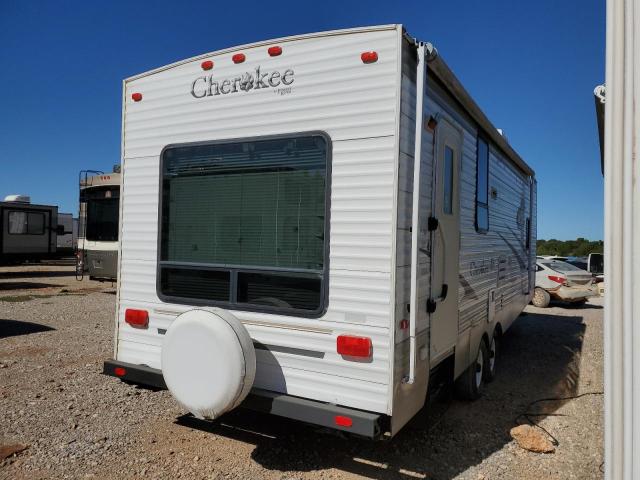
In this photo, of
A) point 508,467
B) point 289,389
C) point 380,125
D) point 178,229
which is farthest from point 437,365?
point 178,229

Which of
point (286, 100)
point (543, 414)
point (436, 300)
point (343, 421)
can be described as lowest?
point (543, 414)

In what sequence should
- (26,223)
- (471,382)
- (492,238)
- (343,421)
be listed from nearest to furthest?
(343,421), (471,382), (492,238), (26,223)

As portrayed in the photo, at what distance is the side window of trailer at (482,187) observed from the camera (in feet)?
16.3

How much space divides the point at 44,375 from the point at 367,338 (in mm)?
4295

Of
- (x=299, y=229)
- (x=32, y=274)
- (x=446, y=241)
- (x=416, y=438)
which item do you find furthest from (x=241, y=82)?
(x=32, y=274)

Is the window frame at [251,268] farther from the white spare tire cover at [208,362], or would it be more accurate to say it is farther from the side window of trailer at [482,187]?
the side window of trailer at [482,187]

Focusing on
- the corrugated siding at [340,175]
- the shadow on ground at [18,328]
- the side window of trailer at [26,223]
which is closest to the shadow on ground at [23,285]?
the side window of trailer at [26,223]

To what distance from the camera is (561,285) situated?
13.7 m

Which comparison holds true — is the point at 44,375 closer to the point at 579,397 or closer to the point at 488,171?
the point at 488,171

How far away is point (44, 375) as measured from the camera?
5.66 metres

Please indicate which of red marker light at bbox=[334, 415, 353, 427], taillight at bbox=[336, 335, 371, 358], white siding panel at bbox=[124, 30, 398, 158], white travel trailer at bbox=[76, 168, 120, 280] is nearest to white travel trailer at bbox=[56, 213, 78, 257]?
white travel trailer at bbox=[76, 168, 120, 280]

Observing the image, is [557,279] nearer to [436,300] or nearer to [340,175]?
[436,300]

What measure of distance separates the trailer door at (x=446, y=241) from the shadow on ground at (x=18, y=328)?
271 inches

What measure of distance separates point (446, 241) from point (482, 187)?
1.50 metres
